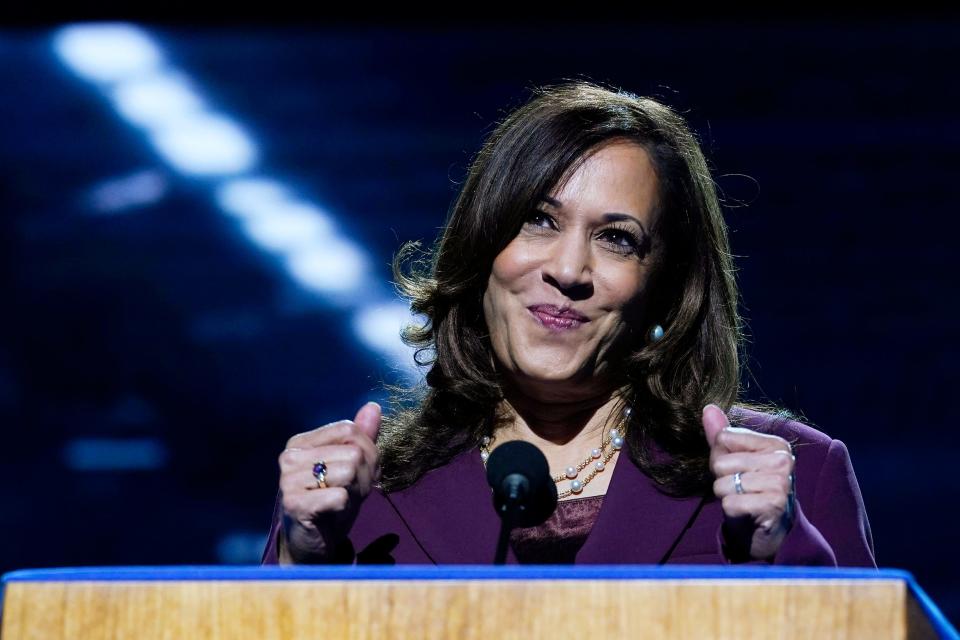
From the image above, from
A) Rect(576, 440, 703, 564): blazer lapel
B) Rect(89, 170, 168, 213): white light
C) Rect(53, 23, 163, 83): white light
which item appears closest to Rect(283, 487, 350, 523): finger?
Rect(576, 440, 703, 564): blazer lapel

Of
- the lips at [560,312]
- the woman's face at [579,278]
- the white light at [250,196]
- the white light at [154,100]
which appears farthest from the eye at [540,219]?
the white light at [154,100]

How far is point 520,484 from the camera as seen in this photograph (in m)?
1.22

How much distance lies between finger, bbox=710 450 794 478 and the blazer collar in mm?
332

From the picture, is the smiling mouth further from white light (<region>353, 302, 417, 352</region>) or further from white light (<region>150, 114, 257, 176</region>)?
white light (<region>150, 114, 257, 176</region>)

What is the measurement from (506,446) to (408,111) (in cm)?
242

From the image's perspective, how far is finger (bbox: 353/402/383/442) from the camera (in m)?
A: 1.45

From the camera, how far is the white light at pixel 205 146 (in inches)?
141

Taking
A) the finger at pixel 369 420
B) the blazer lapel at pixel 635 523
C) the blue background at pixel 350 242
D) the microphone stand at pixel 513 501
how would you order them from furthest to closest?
the blue background at pixel 350 242
the blazer lapel at pixel 635 523
the finger at pixel 369 420
the microphone stand at pixel 513 501

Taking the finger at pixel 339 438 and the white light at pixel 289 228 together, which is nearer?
the finger at pixel 339 438

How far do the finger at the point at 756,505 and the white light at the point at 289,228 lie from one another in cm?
244

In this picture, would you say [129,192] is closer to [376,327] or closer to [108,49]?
[108,49]

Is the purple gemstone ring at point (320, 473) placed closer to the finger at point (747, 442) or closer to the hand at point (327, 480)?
the hand at point (327, 480)

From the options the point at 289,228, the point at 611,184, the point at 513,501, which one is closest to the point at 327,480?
the point at 513,501

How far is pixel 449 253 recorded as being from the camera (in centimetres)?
193
